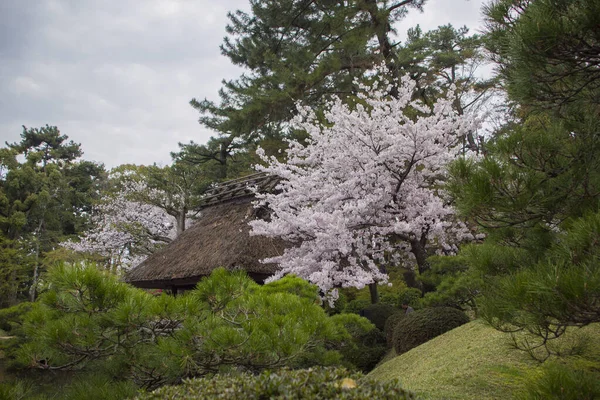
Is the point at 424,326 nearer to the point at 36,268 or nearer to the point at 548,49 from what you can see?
the point at 548,49

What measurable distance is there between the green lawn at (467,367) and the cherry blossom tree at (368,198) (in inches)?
97.5

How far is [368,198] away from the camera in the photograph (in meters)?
7.37

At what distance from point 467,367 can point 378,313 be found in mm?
4287

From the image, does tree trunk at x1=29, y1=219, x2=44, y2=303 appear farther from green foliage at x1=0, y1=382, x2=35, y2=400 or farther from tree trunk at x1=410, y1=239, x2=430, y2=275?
green foliage at x1=0, y1=382, x2=35, y2=400

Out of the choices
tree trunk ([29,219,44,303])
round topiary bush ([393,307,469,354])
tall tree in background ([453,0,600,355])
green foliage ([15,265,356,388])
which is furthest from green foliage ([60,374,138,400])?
tree trunk ([29,219,44,303])

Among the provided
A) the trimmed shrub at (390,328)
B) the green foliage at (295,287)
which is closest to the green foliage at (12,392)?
the green foliage at (295,287)

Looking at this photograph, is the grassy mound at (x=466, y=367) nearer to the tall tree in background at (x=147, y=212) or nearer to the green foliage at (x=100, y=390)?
the green foliage at (x=100, y=390)

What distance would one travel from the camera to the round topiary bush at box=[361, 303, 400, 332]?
25.7ft

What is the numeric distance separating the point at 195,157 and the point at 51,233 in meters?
9.95

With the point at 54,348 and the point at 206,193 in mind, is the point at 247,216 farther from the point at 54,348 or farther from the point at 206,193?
the point at 54,348

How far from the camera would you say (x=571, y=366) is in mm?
3273

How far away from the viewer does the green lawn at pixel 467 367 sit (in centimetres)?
321

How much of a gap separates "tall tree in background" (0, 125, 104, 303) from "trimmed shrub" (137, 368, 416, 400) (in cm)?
1735

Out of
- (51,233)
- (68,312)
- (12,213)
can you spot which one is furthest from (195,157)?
(68,312)
